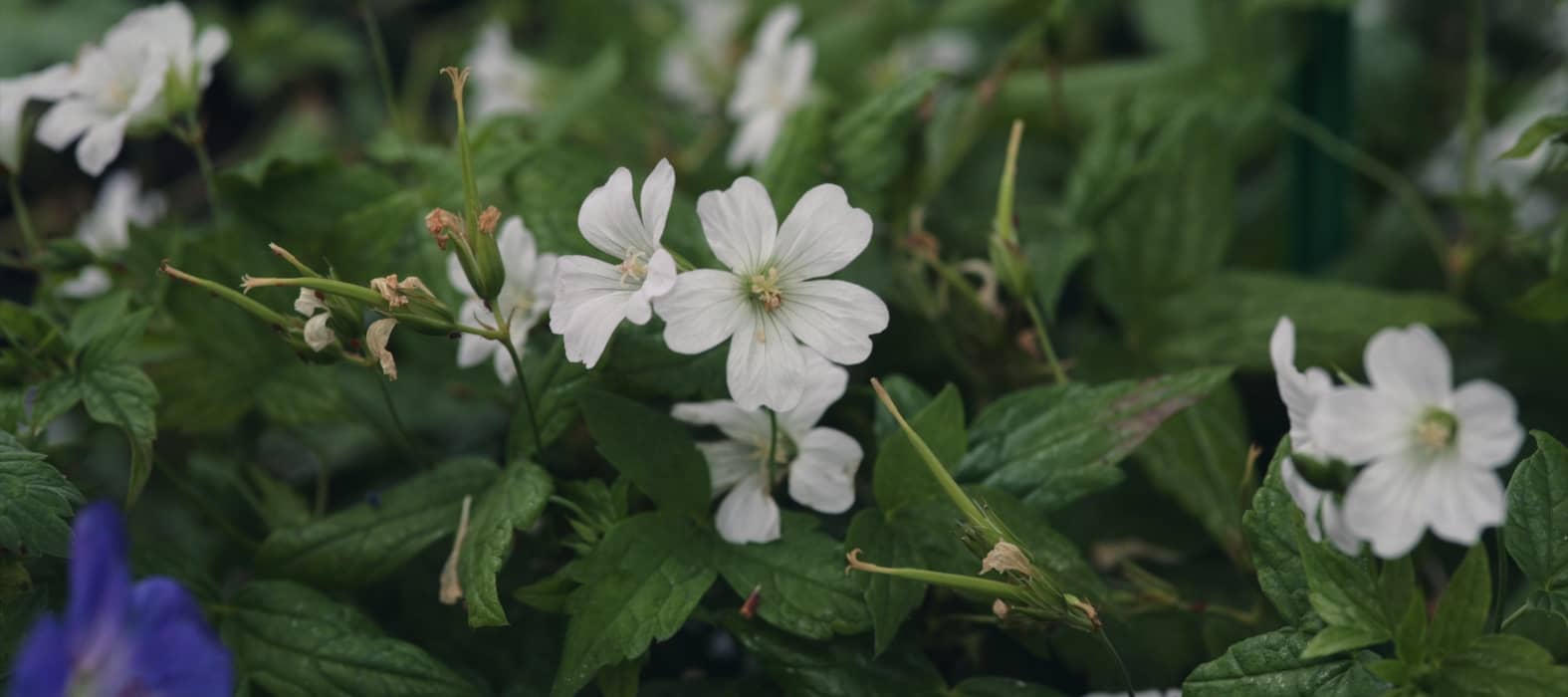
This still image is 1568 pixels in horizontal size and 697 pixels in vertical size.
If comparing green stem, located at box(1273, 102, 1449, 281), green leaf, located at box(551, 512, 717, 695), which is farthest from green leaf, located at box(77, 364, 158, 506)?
green stem, located at box(1273, 102, 1449, 281)

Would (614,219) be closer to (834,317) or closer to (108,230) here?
(834,317)

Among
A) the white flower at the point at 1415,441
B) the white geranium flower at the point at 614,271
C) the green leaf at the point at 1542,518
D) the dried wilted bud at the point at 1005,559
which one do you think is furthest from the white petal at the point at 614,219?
the green leaf at the point at 1542,518

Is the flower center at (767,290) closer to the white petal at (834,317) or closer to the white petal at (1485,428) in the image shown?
the white petal at (834,317)

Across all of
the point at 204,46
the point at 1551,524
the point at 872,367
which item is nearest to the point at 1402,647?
the point at 1551,524

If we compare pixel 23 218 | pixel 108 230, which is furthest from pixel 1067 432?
pixel 108 230

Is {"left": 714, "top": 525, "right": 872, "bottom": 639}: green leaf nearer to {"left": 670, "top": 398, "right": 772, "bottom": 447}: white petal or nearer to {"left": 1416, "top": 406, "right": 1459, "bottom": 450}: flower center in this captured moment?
{"left": 670, "top": 398, "right": 772, "bottom": 447}: white petal
